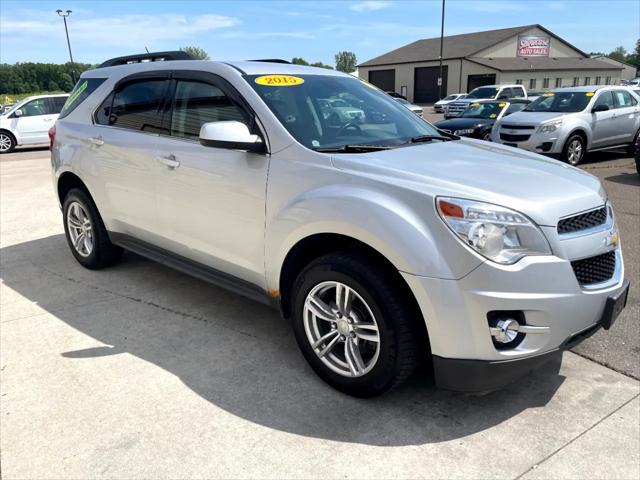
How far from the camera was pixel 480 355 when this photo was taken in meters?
2.48

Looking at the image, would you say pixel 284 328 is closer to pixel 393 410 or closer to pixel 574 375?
pixel 393 410

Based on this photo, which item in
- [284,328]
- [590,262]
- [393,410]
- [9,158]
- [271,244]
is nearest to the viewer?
[590,262]

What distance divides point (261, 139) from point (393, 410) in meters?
1.73

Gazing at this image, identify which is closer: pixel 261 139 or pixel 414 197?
pixel 414 197

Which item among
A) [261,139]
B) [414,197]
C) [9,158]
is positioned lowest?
[9,158]

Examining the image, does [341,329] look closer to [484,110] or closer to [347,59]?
[484,110]

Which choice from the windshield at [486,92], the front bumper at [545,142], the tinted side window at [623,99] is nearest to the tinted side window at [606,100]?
the tinted side window at [623,99]

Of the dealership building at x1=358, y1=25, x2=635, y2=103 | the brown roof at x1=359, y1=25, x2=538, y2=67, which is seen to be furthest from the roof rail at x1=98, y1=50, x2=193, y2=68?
the brown roof at x1=359, y1=25, x2=538, y2=67

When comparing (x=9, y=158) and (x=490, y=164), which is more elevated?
(x=490, y=164)

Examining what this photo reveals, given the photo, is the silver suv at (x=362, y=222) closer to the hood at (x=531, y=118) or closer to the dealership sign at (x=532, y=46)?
the hood at (x=531, y=118)

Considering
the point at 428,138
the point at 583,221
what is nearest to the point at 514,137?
the point at 428,138

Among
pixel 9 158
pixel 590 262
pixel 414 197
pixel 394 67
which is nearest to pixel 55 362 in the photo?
pixel 414 197

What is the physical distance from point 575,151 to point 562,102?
1386 mm

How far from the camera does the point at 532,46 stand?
5797cm
